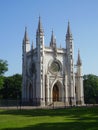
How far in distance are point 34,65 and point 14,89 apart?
76.9ft

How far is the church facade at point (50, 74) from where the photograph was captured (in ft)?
214

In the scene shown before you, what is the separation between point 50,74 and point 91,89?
2421 centimetres

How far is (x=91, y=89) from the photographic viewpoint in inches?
3442

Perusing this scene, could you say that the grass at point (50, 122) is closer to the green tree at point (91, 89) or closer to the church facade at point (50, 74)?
the church facade at point (50, 74)

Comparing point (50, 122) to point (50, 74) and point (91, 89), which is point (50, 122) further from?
point (91, 89)

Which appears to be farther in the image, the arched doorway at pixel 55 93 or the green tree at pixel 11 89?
the green tree at pixel 11 89

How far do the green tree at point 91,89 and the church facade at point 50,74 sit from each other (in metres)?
13.3

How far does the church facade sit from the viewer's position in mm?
65188

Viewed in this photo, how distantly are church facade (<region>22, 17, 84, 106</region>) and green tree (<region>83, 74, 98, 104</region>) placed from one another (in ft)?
43.7

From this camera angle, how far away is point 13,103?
64875 millimetres

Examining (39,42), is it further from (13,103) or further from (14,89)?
(14,89)

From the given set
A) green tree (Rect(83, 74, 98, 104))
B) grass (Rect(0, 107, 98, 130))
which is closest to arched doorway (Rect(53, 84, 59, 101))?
green tree (Rect(83, 74, 98, 104))

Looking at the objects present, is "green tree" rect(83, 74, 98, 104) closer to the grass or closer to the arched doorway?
the arched doorway

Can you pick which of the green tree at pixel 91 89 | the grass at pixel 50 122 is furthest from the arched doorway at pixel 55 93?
the grass at pixel 50 122
